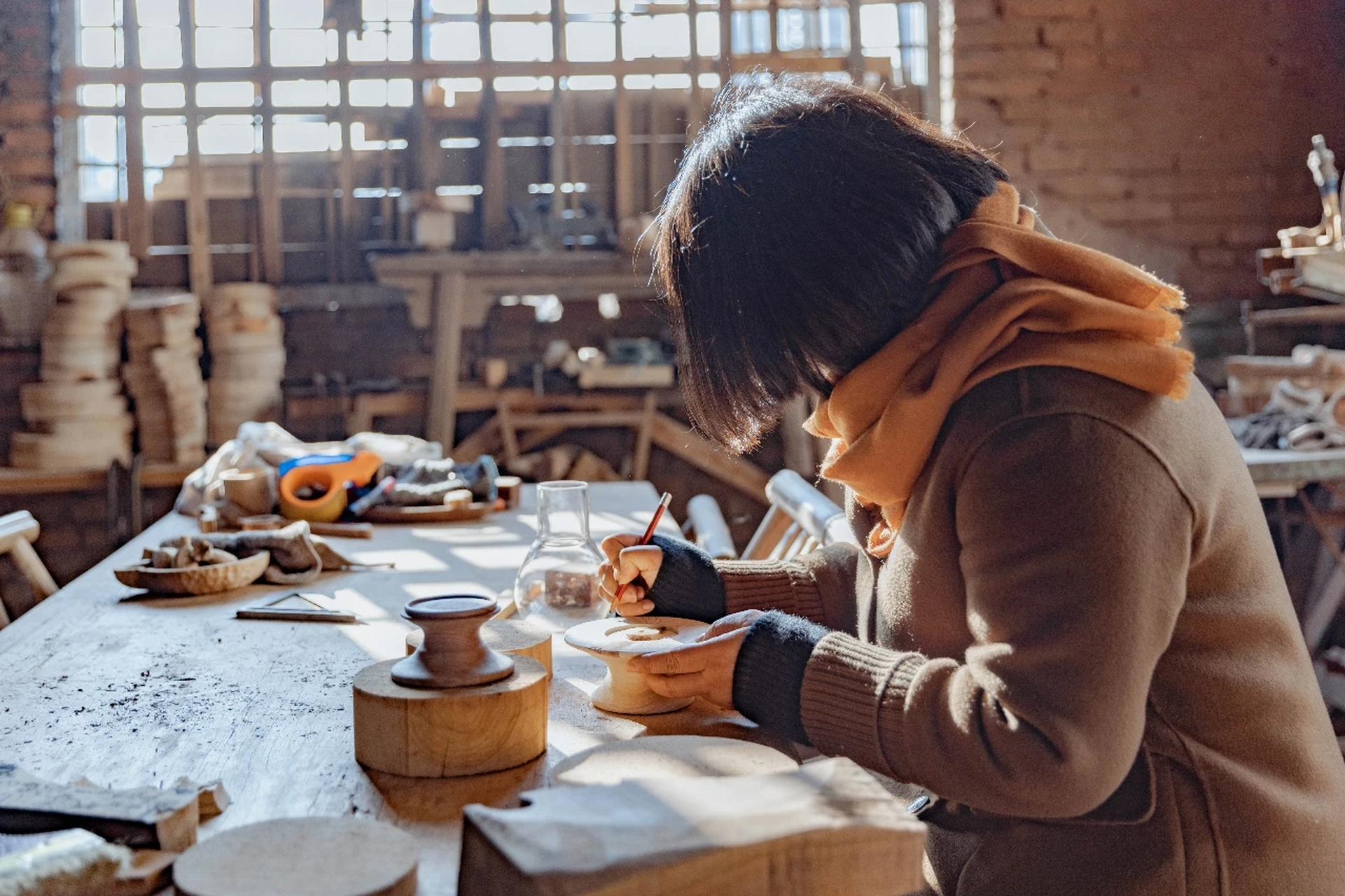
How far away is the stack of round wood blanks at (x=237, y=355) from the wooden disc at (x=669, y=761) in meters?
5.56

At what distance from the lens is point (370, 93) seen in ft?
22.5

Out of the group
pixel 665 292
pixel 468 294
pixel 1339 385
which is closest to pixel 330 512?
pixel 665 292

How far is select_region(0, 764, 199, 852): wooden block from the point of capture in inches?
42.9

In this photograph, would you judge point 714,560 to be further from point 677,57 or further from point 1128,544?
point 677,57

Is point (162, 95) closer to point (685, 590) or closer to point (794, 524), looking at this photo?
point (794, 524)

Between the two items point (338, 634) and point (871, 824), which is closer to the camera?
point (871, 824)

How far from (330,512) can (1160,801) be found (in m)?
2.47

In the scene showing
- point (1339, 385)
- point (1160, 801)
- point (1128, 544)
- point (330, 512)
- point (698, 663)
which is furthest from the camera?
point (1339, 385)

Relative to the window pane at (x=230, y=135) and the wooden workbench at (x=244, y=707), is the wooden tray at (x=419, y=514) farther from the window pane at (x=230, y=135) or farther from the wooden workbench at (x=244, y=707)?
the window pane at (x=230, y=135)

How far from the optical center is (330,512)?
3.33 m

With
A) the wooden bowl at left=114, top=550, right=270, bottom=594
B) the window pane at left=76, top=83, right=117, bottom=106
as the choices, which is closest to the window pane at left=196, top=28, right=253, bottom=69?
the window pane at left=76, top=83, right=117, bottom=106

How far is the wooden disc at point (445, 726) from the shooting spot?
1316 millimetres

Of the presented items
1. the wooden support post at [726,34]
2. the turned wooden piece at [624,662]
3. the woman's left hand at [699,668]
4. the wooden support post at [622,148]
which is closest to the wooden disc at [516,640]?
the turned wooden piece at [624,662]

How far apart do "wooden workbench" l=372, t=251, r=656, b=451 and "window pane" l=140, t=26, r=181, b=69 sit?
1693mm
